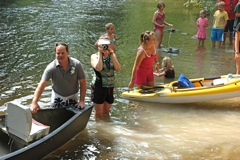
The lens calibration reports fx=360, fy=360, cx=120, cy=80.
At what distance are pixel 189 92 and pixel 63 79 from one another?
9.00 feet

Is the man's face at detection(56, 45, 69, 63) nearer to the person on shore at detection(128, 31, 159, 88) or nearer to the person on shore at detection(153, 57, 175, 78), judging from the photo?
the person on shore at detection(128, 31, 159, 88)

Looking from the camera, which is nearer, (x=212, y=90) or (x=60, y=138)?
(x=60, y=138)

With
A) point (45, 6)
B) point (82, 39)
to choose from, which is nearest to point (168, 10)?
point (45, 6)

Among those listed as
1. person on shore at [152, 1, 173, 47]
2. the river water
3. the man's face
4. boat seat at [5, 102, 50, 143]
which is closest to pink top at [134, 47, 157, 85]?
the river water

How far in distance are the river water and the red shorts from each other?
590mm

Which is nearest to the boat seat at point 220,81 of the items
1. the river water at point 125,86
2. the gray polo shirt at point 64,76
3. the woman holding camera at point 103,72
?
the river water at point 125,86

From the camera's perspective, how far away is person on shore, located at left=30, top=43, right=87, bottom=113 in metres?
5.19

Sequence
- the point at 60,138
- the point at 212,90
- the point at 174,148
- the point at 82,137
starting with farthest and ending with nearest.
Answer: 1. the point at 212,90
2. the point at 82,137
3. the point at 174,148
4. the point at 60,138

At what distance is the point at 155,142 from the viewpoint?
227 inches

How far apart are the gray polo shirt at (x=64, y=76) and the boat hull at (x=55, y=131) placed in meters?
0.33

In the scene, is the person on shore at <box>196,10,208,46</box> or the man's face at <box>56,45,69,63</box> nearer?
the man's face at <box>56,45,69,63</box>

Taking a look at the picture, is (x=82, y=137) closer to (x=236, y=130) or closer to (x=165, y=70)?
(x=236, y=130)

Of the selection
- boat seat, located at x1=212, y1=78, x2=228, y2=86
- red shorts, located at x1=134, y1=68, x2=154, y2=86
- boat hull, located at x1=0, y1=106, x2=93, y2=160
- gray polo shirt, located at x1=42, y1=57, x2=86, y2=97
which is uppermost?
gray polo shirt, located at x1=42, y1=57, x2=86, y2=97

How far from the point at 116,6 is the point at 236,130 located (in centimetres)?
1846
